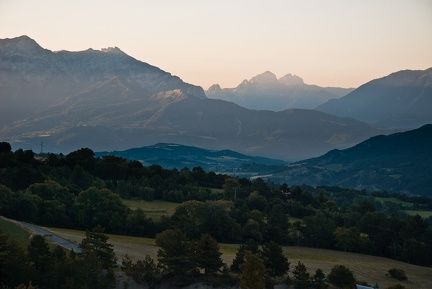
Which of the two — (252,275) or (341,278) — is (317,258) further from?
(252,275)

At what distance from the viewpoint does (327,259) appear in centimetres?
8162

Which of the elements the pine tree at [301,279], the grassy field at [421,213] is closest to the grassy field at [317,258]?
the pine tree at [301,279]

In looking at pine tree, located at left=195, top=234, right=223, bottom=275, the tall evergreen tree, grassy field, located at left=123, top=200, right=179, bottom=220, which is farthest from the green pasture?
the tall evergreen tree

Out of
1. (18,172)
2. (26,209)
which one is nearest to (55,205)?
(26,209)

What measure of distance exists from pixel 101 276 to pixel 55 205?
34425 millimetres

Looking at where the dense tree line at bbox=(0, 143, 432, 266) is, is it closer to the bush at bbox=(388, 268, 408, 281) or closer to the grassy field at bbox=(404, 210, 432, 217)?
the bush at bbox=(388, 268, 408, 281)

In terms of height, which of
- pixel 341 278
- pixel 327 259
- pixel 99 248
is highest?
pixel 99 248

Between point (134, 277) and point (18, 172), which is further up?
point (18, 172)

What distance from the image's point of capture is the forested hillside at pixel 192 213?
86.1 metres

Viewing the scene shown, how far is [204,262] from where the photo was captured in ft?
195

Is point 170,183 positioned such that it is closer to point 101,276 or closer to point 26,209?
point 26,209

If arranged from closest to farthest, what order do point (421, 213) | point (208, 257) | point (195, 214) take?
point (208, 257)
point (195, 214)
point (421, 213)

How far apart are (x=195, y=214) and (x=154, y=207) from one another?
1233 centimetres

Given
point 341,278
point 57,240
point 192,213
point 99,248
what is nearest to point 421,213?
point 192,213
